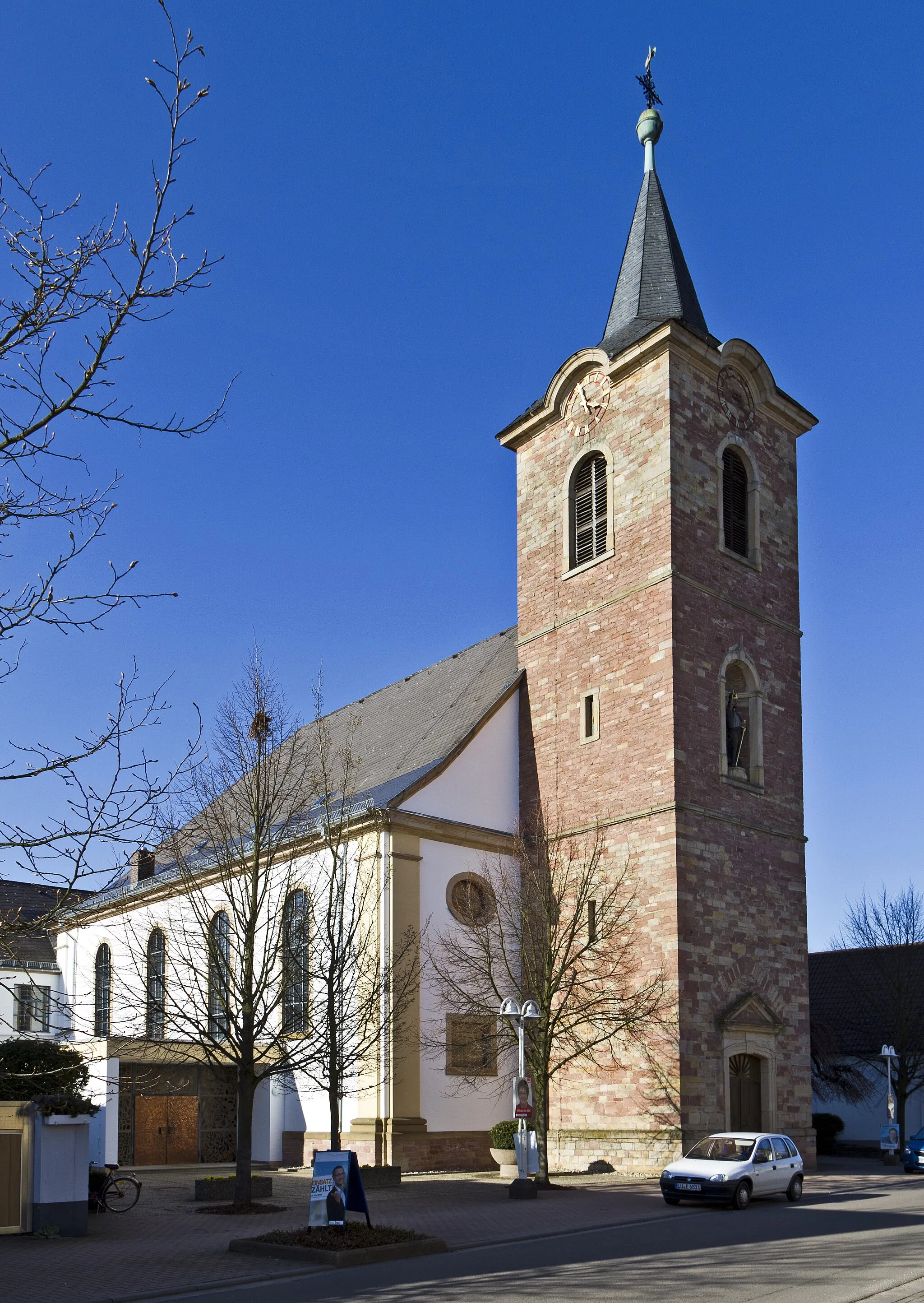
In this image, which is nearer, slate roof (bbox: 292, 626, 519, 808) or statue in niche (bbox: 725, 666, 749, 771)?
statue in niche (bbox: 725, 666, 749, 771)

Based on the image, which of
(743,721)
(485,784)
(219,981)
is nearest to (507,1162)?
(219,981)

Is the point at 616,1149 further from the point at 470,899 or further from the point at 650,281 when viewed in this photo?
the point at 650,281

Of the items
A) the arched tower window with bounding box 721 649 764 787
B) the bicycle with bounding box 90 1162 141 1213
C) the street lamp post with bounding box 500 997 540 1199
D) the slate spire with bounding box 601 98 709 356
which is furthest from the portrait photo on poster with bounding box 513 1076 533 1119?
the slate spire with bounding box 601 98 709 356

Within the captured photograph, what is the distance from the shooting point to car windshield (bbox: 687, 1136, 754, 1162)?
774 inches

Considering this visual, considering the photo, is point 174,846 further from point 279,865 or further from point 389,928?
point 279,865

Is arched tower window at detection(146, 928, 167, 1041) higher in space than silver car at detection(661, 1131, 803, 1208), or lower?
higher

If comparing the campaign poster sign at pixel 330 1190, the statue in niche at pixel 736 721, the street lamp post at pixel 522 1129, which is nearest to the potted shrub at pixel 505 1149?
the street lamp post at pixel 522 1129

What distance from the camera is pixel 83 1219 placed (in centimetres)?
1655

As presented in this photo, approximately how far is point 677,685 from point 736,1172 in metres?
10.1

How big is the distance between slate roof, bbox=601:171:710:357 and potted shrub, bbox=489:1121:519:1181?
669 inches

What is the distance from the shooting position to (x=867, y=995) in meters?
41.5

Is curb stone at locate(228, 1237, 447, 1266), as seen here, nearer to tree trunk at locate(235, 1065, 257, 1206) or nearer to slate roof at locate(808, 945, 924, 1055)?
tree trunk at locate(235, 1065, 257, 1206)

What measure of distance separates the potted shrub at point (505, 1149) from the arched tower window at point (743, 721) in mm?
8598

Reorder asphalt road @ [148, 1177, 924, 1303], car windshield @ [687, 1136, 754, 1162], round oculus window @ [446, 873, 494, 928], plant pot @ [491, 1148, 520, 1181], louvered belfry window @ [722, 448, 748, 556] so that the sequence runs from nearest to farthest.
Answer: asphalt road @ [148, 1177, 924, 1303], car windshield @ [687, 1136, 754, 1162], plant pot @ [491, 1148, 520, 1181], round oculus window @ [446, 873, 494, 928], louvered belfry window @ [722, 448, 748, 556]
